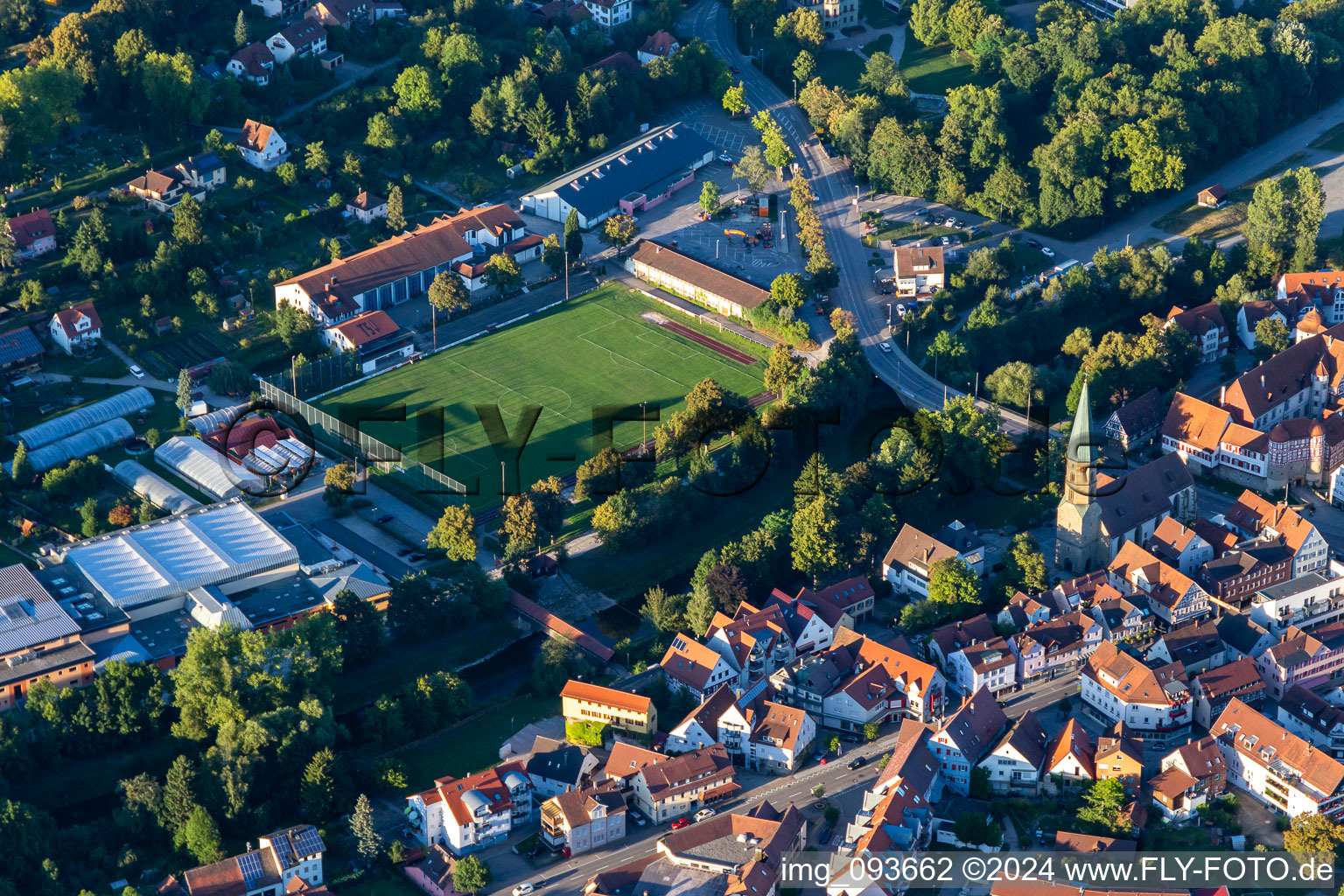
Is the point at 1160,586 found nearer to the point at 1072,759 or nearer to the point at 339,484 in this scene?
the point at 1072,759

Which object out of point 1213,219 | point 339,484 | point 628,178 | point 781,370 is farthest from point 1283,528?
point 628,178

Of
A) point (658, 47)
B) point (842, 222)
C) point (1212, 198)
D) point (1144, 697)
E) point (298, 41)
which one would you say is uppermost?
point (298, 41)

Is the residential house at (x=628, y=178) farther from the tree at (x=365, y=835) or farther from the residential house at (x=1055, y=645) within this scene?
the tree at (x=365, y=835)

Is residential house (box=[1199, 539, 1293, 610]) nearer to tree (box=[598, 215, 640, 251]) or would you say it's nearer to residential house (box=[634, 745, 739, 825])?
residential house (box=[634, 745, 739, 825])

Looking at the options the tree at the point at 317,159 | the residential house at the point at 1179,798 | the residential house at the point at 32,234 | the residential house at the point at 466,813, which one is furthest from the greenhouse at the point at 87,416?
the residential house at the point at 1179,798

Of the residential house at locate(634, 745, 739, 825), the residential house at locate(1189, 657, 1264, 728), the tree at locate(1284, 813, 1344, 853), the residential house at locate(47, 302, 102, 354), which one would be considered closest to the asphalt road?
the residential house at locate(1189, 657, 1264, 728)

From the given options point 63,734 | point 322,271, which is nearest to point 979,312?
point 322,271
